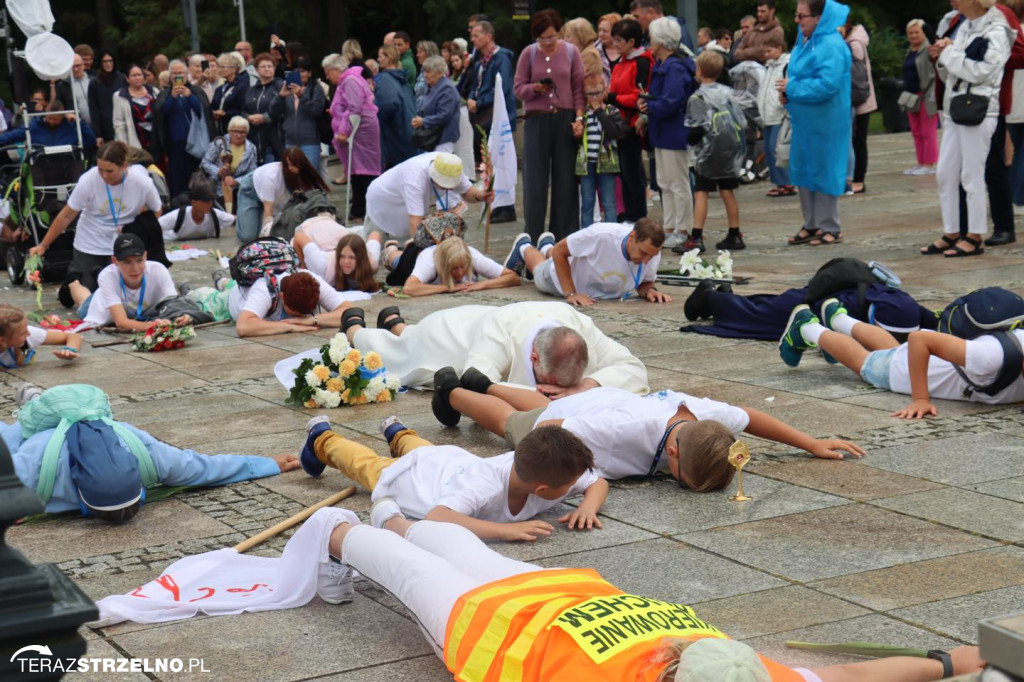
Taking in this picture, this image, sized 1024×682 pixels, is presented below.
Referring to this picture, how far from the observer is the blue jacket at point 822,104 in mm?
11859

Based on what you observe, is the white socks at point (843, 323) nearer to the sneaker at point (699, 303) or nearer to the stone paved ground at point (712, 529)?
the stone paved ground at point (712, 529)

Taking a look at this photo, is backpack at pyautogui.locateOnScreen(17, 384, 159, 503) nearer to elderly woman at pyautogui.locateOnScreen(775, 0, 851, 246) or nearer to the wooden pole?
the wooden pole

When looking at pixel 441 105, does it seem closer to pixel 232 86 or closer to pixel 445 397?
pixel 232 86

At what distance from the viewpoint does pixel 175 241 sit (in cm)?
1634

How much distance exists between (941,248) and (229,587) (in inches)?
339

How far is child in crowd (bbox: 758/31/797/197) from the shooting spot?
14672 mm

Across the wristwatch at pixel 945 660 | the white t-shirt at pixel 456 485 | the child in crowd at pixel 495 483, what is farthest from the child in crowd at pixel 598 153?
the wristwatch at pixel 945 660

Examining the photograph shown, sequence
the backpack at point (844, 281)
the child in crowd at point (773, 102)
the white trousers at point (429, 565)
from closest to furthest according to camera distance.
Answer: the white trousers at point (429, 565) → the backpack at point (844, 281) → the child in crowd at point (773, 102)

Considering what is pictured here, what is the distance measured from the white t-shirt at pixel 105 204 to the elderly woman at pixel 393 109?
5.43 meters

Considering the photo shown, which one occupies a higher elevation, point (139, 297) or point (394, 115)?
point (394, 115)

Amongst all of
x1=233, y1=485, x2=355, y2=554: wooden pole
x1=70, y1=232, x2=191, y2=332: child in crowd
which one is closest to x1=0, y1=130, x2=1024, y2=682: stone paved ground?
x1=233, y1=485, x2=355, y2=554: wooden pole

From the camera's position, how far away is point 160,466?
5613 millimetres

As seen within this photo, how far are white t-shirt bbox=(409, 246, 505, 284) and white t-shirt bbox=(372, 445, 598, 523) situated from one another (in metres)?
5.83

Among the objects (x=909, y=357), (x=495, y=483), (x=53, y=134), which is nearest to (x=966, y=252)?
(x=909, y=357)
